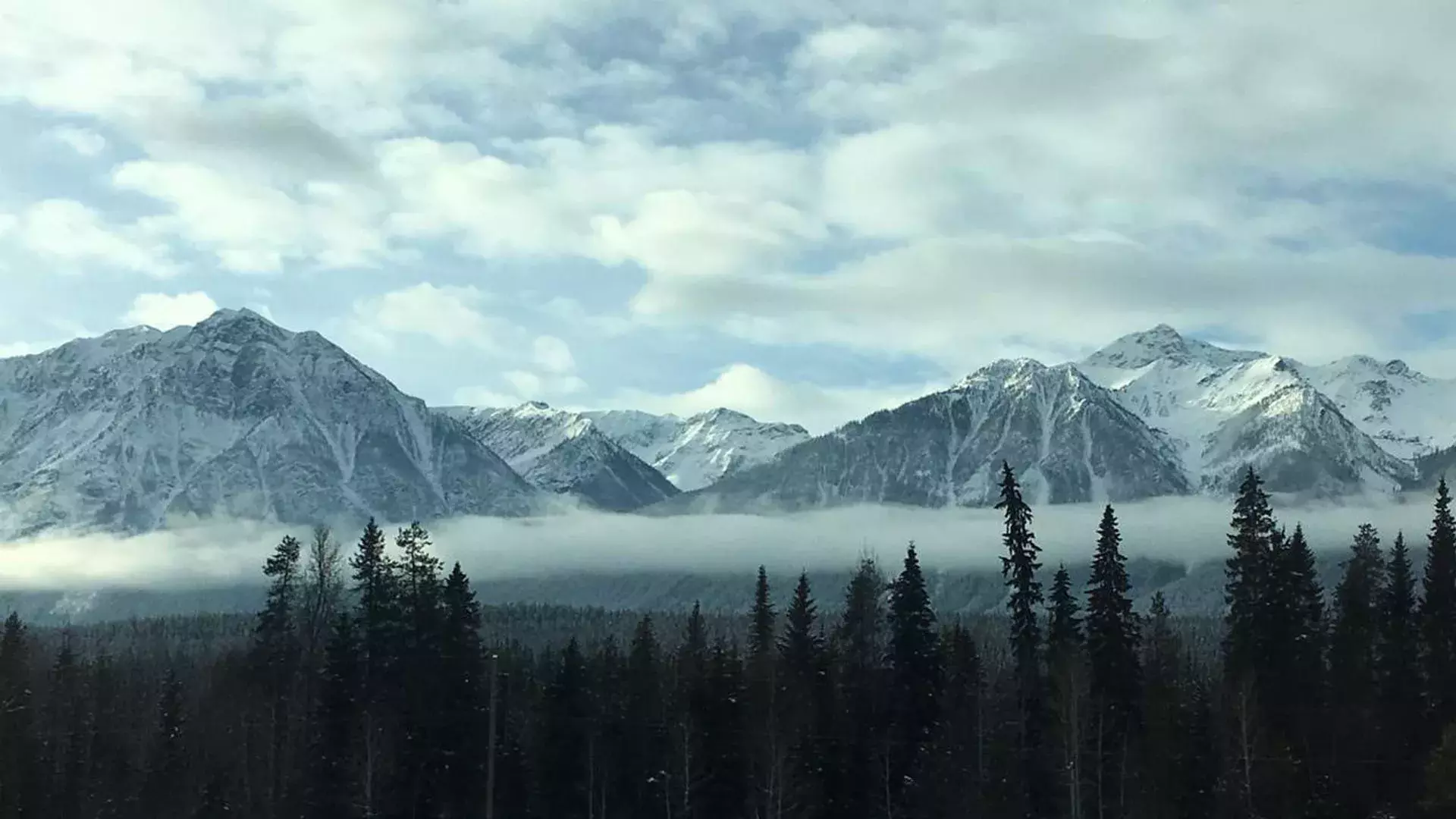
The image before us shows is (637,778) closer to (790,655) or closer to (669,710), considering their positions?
(669,710)

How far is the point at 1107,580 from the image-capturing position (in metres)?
83.5

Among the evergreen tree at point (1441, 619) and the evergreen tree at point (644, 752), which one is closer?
the evergreen tree at point (1441, 619)

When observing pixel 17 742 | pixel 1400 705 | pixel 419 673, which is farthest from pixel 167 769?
pixel 1400 705

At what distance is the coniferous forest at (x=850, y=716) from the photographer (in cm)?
7569

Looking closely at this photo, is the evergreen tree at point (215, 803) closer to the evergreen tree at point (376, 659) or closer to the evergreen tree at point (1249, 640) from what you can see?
the evergreen tree at point (376, 659)

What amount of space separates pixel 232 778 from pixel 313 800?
56.3 feet

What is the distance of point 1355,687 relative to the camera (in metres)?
82.4

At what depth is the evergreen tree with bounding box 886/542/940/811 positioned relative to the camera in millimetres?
83000

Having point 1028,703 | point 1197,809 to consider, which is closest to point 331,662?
point 1028,703

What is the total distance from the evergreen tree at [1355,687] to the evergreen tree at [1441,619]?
2758 mm

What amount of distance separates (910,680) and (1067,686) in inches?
430

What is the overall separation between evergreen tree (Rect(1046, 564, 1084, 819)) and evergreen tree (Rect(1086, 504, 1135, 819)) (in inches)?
45.6

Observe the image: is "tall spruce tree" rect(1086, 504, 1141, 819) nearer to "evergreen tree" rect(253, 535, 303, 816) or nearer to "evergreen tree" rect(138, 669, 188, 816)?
"evergreen tree" rect(253, 535, 303, 816)

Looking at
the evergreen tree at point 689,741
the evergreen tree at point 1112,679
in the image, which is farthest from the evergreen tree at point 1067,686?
the evergreen tree at point 689,741
